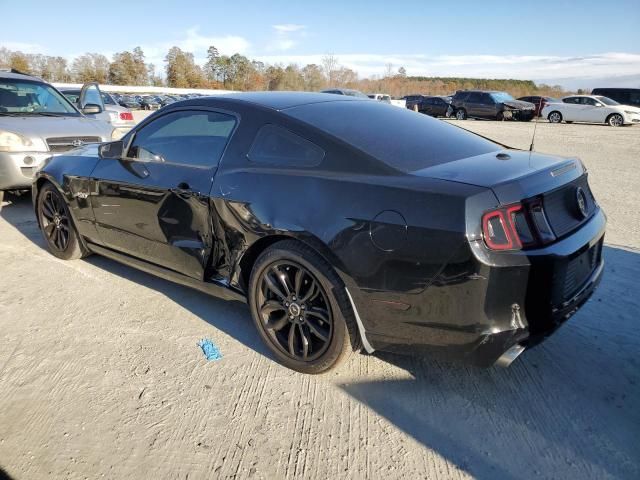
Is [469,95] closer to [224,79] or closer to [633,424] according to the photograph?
[633,424]

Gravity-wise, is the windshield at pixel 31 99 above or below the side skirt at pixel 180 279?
above

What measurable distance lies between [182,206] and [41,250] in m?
2.58

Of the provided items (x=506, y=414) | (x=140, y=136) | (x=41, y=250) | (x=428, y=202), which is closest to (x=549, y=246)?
(x=428, y=202)

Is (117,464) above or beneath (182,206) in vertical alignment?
beneath

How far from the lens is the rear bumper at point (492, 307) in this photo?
209 cm

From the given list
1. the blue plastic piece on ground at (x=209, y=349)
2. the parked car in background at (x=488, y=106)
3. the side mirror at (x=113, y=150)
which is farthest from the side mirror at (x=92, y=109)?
the parked car in background at (x=488, y=106)

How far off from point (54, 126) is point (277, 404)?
5551 millimetres

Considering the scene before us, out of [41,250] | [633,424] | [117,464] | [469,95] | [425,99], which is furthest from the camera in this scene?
[425,99]

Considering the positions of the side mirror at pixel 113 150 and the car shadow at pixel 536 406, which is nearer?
the car shadow at pixel 536 406

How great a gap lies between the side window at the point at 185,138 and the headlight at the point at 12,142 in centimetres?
320

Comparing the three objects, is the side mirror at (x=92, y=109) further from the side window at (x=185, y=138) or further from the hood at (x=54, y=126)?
the side window at (x=185, y=138)

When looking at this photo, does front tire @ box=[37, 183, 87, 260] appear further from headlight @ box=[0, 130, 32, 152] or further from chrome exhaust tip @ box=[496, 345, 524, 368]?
chrome exhaust tip @ box=[496, 345, 524, 368]

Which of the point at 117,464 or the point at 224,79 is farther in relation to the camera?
the point at 224,79

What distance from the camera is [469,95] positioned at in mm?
26344
